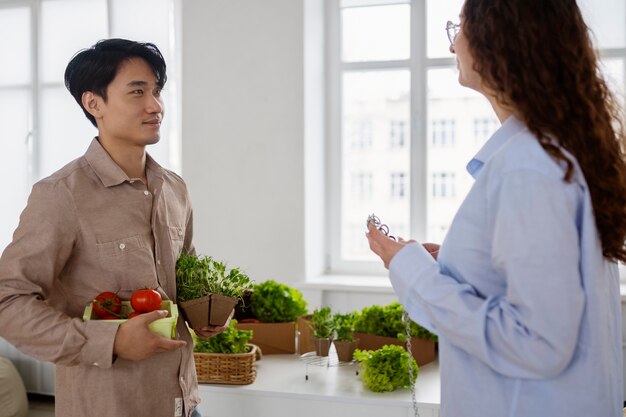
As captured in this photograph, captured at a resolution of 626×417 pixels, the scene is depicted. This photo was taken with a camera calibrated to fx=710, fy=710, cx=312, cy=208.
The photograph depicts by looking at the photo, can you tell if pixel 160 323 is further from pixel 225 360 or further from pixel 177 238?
pixel 225 360

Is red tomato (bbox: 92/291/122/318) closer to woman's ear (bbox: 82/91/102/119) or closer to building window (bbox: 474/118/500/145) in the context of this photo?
woman's ear (bbox: 82/91/102/119)

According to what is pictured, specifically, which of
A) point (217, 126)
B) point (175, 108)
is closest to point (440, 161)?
point (217, 126)

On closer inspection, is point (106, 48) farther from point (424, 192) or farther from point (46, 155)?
point (46, 155)

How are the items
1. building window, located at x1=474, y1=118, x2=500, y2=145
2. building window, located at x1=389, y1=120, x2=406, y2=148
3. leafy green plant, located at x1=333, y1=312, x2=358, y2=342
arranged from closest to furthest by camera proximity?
leafy green plant, located at x1=333, y1=312, x2=358, y2=342 < building window, located at x1=474, y1=118, x2=500, y2=145 < building window, located at x1=389, y1=120, x2=406, y2=148

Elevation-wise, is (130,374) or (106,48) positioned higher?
(106,48)

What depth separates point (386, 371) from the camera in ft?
8.11

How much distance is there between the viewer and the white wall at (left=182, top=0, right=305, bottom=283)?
146 inches

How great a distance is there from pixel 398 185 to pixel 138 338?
2.53 metres

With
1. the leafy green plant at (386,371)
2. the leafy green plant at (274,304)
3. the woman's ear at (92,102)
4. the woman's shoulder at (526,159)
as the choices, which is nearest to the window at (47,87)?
the leafy green plant at (274,304)

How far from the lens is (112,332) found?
5.40 feet

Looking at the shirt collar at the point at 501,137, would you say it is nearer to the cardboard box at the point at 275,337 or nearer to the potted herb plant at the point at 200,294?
the potted herb plant at the point at 200,294

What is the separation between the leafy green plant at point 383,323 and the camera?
2857mm

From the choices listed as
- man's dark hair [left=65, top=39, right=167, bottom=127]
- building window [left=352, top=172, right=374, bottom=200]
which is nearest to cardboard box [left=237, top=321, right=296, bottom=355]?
building window [left=352, top=172, right=374, bottom=200]

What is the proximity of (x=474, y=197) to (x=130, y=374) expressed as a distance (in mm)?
1010
